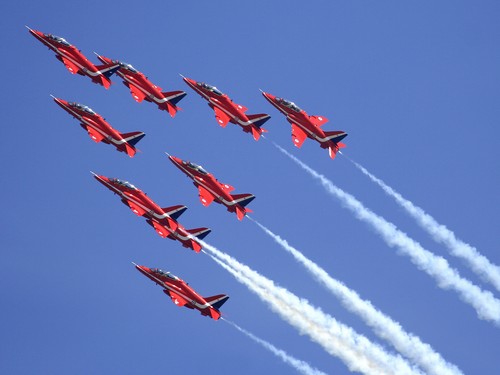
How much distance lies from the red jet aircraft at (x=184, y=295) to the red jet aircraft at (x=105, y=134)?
1207 cm

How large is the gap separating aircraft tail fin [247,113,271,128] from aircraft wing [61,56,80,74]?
1865cm

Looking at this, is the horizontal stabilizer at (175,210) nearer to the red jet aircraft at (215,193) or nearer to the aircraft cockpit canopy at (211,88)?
the red jet aircraft at (215,193)

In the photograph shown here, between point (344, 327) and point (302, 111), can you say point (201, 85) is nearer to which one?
point (302, 111)

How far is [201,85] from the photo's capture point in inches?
5226

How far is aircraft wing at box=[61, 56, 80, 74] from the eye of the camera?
12875 cm

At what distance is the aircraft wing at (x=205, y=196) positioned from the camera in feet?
413

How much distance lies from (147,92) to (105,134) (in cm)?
738

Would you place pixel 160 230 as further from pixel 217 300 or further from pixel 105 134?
pixel 105 134

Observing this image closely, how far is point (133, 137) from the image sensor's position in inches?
4916

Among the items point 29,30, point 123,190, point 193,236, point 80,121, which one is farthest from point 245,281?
point 29,30

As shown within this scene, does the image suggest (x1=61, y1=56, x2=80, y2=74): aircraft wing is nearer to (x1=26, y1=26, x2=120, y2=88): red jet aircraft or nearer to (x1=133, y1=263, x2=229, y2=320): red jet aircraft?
(x1=26, y1=26, x2=120, y2=88): red jet aircraft

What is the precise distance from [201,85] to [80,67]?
13040mm

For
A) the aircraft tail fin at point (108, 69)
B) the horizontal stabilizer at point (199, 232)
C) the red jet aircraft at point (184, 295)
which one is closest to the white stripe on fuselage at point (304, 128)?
the horizontal stabilizer at point (199, 232)

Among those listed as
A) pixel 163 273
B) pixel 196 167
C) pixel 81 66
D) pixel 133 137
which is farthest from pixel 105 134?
pixel 163 273
